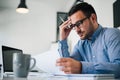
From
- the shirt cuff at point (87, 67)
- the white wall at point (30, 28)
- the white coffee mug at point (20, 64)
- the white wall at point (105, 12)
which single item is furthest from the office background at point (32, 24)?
the white coffee mug at point (20, 64)

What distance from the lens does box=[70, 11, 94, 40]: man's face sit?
1521 millimetres

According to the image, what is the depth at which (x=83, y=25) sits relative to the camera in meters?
1.53

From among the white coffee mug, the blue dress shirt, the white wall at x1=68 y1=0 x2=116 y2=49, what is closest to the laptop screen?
the blue dress shirt

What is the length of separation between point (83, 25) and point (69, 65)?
537 millimetres

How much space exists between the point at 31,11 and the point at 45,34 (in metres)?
0.71

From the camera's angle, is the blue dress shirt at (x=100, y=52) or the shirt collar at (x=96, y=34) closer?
the blue dress shirt at (x=100, y=52)

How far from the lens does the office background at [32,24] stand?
5512mm

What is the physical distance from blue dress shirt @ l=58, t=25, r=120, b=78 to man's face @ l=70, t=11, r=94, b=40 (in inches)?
2.1

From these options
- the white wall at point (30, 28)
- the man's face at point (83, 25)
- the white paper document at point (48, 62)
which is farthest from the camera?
the white wall at point (30, 28)

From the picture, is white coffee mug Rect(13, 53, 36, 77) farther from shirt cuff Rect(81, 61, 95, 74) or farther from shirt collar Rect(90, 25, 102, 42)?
shirt collar Rect(90, 25, 102, 42)

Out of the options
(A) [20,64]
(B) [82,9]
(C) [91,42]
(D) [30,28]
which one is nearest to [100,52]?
(C) [91,42]

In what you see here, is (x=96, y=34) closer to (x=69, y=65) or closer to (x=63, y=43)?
(x=63, y=43)

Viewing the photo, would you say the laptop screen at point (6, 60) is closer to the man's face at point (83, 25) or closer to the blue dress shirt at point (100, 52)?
the blue dress shirt at point (100, 52)

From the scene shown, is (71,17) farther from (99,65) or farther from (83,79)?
(83,79)
